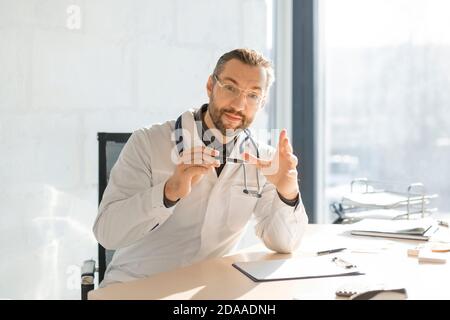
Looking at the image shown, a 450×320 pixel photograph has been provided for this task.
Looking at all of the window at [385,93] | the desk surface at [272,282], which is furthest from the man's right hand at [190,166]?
the window at [385,93]

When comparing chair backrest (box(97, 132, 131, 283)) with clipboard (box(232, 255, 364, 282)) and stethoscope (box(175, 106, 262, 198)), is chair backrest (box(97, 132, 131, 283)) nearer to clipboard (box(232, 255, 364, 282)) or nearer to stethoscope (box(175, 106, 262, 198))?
stethoscope (box(175, 106, 262, 198))

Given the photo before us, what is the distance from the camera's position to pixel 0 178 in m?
2.05

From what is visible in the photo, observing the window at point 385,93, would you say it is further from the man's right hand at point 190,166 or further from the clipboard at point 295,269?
the man's right hand at point 190,166

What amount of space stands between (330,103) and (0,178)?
178cm

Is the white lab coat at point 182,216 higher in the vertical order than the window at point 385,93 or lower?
lower

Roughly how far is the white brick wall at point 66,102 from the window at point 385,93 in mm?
883

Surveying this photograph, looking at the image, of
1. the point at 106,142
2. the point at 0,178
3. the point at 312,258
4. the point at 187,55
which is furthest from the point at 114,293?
the point at 187,55

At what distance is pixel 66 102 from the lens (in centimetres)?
218

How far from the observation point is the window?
8.21ft

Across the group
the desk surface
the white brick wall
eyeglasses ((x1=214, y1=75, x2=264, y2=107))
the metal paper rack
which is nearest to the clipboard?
the desk surface

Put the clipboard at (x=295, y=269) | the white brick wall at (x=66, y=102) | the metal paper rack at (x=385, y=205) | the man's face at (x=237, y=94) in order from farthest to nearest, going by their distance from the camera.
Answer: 1. the metal paper rack at (x=385, y=205)
2. the white brick wall at (x=66, y=102)
3. the man's face at (x=237, y=94)
4. the clipboard at (x=295, y=269)

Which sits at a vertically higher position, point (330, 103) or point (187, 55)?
point (187, 55)

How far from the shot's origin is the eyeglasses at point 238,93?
5.35ft
